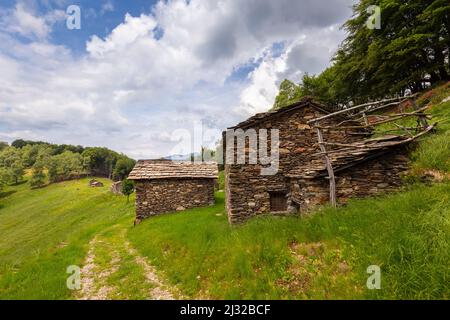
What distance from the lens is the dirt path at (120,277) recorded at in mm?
6207

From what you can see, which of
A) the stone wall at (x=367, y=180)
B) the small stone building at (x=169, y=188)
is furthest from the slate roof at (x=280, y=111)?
the small stone building at (x=169, y=188)

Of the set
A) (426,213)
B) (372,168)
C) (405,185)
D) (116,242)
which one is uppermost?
(372,168)

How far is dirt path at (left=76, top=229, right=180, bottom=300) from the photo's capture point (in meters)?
6.21

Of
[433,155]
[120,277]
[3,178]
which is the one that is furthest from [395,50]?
[3,178]

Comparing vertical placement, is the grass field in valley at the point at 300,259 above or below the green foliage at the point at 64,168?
below

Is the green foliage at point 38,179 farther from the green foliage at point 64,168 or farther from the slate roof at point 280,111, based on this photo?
the slate roof at point 280,111

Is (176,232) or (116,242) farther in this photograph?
(116,242)

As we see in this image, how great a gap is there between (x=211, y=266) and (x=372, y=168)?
6.47m

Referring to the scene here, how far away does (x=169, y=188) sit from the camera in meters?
16.5

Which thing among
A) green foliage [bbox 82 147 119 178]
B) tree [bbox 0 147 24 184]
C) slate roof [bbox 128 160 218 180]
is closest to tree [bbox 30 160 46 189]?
tree [bbox 0 147 24 184]

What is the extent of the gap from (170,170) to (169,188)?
1.62 m
